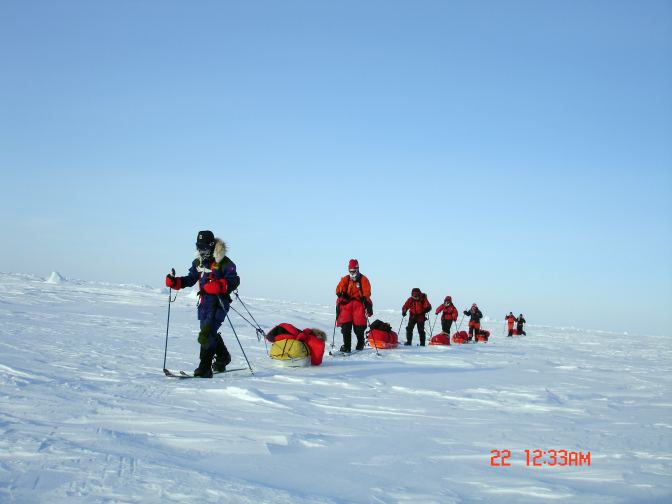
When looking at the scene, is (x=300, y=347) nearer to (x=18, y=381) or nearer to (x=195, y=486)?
(x=18, y=381)

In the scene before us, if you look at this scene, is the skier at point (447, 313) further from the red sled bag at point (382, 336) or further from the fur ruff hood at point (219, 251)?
the fur ruff hood at point (219, 251)

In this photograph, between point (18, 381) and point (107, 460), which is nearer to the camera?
point (107, 460)

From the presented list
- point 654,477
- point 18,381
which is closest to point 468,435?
point 654,477

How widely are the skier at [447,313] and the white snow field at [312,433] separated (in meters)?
10.4

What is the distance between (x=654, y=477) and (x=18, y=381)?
5.21 metres

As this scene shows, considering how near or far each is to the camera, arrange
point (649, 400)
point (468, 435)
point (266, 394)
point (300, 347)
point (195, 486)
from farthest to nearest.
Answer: point (300, 347)
point (649, 400)
point (266, 394)
point (468, 435)
point (195, 486)

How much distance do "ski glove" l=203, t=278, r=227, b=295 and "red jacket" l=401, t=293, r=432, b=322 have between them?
8084 mm

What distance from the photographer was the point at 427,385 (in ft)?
21.9

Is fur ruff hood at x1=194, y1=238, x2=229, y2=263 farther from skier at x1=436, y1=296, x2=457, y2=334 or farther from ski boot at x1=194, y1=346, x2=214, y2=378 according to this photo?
skier at x1=436, y1=296, x2=457, y2=334

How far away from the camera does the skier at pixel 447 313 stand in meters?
18.4

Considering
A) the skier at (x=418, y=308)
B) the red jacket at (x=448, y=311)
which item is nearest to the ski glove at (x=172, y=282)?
the skier at (x=418, y=308)

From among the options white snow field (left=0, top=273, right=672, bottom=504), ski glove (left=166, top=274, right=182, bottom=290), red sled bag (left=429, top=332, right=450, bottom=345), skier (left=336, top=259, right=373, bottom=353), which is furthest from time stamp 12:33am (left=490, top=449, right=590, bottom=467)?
red sled bag (left=429, top=332, right=450, bottom=345)

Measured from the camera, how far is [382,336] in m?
12.4

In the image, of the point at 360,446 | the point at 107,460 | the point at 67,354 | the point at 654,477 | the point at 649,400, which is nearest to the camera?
the point at 107,460
